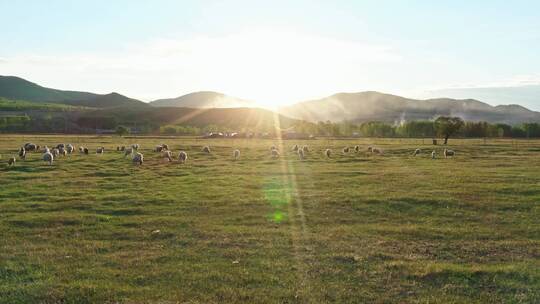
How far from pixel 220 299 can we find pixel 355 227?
29.3 ft

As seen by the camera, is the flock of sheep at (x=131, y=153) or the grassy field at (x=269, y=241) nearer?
the grassy field at (x=269, y=241)

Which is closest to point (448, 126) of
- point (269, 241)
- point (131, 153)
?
point (131, 153)

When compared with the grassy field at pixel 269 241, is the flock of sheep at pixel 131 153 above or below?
above

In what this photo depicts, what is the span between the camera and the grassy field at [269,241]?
1233cm

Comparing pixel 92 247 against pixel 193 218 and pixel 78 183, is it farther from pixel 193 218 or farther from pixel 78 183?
pixel 78 183

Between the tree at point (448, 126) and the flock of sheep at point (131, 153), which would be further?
the tree at point (448, 126)

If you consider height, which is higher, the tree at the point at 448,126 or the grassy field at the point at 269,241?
the tree at the point at 448,126

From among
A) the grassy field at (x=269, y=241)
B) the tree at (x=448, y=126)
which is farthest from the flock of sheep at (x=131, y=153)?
the tree at (x=448, y=126)

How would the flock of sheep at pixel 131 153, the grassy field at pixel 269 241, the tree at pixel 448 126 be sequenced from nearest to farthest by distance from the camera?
the grassy field at pixel 269 241, the flock of sheep at pixel 131 153, the tree at pixel 448 126

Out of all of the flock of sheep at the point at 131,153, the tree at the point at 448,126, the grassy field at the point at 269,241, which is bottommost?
the grassy field at the point at 269,241

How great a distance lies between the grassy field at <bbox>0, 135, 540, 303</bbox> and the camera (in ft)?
40.4

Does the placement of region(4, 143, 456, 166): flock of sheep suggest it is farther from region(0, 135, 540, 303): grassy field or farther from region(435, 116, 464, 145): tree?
region(435, 116, 464, 145): tree

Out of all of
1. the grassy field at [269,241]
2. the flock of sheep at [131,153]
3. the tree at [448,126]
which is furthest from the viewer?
the tree at [448,126]

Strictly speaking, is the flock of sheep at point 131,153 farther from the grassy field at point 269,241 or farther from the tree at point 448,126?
the tree at point 448,126
